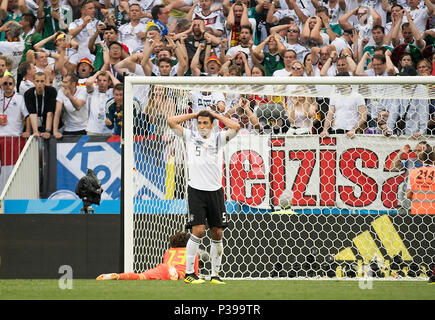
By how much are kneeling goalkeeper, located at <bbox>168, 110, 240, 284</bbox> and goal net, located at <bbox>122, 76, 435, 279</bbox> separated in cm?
113

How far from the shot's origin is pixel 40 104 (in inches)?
526

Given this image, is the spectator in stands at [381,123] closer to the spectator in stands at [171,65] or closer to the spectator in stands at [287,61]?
the spectator in stands at [287,61]

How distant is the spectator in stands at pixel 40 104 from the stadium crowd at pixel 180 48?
0.02m

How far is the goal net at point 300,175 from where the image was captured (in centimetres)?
1043

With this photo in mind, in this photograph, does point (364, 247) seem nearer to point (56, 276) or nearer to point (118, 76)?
point (56, 276)

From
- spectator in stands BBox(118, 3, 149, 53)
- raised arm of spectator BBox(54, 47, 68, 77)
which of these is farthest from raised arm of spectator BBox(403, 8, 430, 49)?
raised arm of spectator BBox(54, 47, 68, 77)

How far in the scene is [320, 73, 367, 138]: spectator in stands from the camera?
36.8ft

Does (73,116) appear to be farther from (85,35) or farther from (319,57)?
(319,57)

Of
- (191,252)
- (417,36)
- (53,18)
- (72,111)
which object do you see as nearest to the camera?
(191,252)

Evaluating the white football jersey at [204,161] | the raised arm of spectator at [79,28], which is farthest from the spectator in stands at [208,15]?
the white football jersey at [204,161]

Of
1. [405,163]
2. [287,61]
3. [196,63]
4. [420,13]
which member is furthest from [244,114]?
[420,13]

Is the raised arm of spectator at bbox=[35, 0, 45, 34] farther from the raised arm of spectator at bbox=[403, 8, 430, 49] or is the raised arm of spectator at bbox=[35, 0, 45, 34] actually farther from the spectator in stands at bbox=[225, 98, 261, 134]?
the raised arm of spectator at bbox=[403, 8, 430, 49]

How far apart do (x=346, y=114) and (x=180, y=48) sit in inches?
160
